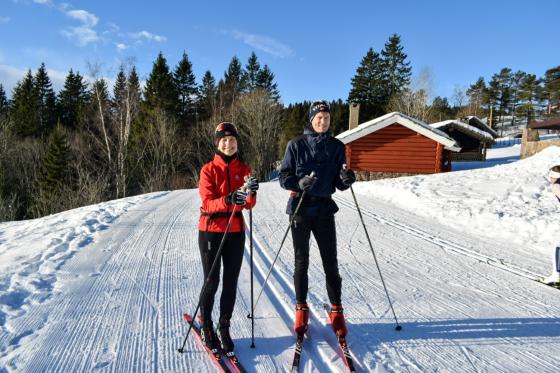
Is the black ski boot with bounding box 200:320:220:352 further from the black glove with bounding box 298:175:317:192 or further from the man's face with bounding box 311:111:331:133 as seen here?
the man's face with bounding box 311:111:331:133

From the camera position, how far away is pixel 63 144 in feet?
91.7

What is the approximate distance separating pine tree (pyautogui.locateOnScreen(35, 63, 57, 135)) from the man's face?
152 feet

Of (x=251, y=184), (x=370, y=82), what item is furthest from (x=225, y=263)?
(x=370, y=82)

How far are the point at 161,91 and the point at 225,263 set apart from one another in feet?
119

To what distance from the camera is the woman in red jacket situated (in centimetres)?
283

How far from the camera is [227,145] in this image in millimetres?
2885

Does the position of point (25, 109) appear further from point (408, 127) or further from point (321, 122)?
point (321, 122)

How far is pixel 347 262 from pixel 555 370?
287 cm

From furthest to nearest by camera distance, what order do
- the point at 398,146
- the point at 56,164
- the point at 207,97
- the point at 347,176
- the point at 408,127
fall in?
the point at 207,97, the point at 56,164, the point at 398,146, the point at 408,127, the point at 347,176

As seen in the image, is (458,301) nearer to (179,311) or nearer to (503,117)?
(179,311)

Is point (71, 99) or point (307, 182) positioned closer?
point (307, 182)

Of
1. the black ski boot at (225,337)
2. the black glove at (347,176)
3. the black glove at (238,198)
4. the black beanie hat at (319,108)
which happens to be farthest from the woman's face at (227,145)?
the black ski boot at (225,337)

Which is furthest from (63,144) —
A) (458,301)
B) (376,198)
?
(458,301)

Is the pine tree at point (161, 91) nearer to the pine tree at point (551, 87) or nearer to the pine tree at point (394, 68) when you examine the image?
the pine tree at point (394, 68)
